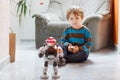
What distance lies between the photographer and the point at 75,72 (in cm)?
274

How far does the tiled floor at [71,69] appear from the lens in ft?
8.27

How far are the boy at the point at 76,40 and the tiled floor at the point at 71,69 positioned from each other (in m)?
0.11

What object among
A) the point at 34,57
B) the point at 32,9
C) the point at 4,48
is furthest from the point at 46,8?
the point at 4,48

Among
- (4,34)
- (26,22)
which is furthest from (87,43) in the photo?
(26,22)

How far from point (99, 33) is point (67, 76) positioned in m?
1.72

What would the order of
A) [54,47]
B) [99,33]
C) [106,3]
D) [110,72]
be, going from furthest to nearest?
[106,3] < [99,33] < [110,72] < [54,47]

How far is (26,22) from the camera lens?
17.4ft

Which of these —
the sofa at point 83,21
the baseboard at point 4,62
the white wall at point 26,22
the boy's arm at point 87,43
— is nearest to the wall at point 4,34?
the baseboard at point 4,62

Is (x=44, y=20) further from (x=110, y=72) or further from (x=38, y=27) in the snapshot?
(x=110, y=72)

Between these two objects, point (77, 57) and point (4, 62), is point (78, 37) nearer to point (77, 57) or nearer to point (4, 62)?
point (77, 57)

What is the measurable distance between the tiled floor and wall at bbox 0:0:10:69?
0.31 ft

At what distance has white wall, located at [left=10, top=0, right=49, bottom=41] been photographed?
17.1 ft

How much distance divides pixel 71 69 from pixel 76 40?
60 centimetres

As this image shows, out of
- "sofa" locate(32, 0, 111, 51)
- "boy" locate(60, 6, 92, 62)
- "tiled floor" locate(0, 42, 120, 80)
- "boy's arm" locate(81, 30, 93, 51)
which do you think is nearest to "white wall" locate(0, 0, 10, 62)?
"tiled floor" locate(0, 42, 120, 80)
